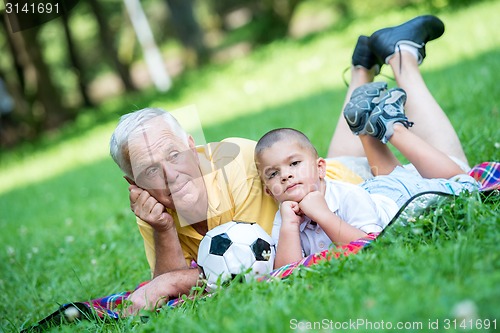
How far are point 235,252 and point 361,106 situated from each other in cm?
121

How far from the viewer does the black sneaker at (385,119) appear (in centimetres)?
355

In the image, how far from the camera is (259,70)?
14.0 meters

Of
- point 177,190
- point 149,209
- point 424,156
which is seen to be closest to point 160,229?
point 149,209

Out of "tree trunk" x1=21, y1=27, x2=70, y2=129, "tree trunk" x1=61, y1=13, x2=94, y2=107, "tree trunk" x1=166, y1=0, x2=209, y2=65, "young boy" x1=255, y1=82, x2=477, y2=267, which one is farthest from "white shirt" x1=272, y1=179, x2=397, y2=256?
"tree trunk" x1=61, y1=13, x2=94, y2=107

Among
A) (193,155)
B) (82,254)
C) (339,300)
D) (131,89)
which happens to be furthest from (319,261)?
(131,89)

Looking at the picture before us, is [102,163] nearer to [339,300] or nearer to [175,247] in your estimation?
[175,247]

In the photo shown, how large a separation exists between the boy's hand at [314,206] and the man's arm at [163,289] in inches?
27.9

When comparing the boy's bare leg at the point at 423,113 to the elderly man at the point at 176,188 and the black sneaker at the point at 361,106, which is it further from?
the elderly man at the point at 176,188

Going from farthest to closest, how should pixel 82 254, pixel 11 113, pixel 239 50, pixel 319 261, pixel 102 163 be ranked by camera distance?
pixel 239 50 → pixel 11 113 → pixel 102 163 → pixel 82 254 → pixel 319 261

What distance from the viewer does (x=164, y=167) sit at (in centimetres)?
314

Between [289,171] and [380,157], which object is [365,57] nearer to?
[380,157]

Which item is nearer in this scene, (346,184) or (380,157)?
(346,184)

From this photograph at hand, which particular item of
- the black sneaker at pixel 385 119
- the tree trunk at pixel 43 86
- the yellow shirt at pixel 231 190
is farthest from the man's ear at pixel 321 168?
the tree trunk at pixel 43 86

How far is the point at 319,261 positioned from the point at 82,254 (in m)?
2.70
